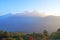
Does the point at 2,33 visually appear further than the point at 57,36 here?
Yes

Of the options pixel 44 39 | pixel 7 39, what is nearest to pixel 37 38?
pixel 44 39

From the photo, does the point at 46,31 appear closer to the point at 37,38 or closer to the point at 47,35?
the point at 47,35

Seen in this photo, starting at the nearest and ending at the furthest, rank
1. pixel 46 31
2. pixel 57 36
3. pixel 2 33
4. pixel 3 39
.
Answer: pixel 3 39 → pixel 57 36 → pixel 2 33 → pixel 46 31

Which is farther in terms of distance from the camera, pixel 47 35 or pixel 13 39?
pixel 47 35

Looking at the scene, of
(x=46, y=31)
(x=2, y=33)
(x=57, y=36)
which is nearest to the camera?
(x=57, y=36)

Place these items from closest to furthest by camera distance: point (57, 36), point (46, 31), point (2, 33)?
point (57, 36) → point (2, 33) → point (46, 31)

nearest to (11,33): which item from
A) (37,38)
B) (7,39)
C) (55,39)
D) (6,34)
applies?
(6,34)

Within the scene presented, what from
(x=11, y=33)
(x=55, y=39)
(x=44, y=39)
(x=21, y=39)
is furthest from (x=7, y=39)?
(x=55, y=39)

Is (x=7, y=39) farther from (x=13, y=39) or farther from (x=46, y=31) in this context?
(x=46, y=31)


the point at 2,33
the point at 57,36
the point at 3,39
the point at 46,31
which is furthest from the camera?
the point at 46,31
